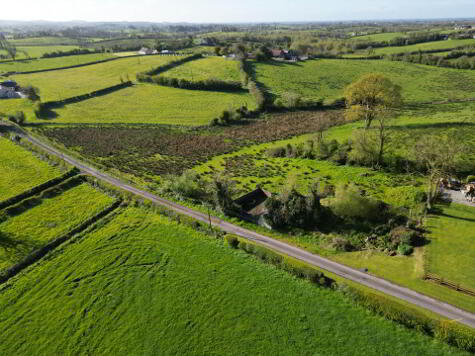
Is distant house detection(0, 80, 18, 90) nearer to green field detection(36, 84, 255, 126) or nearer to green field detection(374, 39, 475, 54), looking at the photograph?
green field detection(36, 84, 255, 126)

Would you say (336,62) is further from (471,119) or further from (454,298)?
(454,298)

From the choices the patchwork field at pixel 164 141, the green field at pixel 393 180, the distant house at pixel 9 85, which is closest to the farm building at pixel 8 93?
the distant house at pixel 9 85

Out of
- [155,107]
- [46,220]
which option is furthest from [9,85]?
[46,220]

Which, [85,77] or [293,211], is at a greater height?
[85,77]

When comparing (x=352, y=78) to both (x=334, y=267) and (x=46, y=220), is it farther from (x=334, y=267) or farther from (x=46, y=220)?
(x=46, y=220)

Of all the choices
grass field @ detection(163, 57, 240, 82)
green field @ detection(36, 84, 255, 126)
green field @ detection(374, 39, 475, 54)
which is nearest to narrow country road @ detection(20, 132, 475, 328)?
green field @ detection(36, 84, 255, 126)
